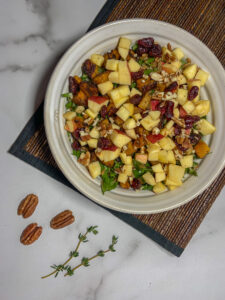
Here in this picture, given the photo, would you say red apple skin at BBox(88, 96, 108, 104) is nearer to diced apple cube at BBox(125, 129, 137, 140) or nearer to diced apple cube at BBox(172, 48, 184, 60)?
diced apple cube at BBox(125, 129, 137, 140)

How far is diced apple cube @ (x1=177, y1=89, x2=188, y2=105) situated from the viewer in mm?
1607

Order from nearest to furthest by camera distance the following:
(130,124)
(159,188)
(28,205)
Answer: (130,124)
(159,188)
(28,205)

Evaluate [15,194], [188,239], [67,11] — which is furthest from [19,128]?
[188,239]

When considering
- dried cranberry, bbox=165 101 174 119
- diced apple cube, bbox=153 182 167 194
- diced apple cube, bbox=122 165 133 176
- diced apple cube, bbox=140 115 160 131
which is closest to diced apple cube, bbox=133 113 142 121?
diced apple cube, bbox=140 115 160 131

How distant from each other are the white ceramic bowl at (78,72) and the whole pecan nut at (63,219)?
0.37m

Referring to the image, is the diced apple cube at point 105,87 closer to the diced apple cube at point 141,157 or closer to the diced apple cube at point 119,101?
the diced apple cube at point 119,101

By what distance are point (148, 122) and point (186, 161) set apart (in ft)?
0.86

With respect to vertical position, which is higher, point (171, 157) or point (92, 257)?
point (171, 157)

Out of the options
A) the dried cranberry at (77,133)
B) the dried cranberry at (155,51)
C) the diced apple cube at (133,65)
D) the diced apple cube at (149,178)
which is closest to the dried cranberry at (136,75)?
the diced apple cube at (133,65)

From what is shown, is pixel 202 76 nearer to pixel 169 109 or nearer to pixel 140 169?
pixel 169 109

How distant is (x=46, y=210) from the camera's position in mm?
1980

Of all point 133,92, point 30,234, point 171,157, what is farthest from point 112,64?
point 30,234

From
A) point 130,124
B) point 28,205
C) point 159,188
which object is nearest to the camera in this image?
point 130,124

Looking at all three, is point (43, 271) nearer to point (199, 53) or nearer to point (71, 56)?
point (71, 56)
